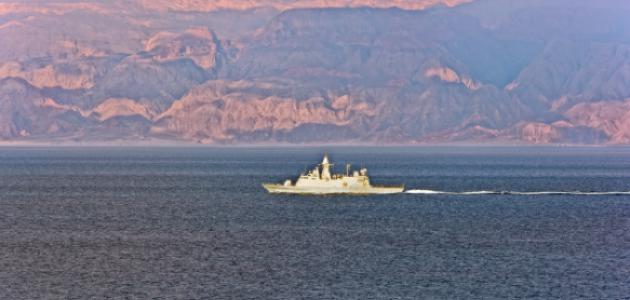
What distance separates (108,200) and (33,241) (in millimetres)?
69725

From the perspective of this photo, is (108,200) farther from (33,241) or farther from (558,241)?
(558,241)

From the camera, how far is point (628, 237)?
130750 millimetres

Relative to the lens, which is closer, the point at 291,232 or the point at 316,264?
the point at 316,264

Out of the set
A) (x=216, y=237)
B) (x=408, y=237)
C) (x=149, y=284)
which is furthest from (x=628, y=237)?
(x=149, y=284)

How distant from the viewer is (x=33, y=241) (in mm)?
124312

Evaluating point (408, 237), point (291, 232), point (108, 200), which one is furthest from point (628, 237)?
point (108, 200)

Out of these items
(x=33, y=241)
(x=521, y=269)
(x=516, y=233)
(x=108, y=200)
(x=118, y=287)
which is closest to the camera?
(x=118, y=287)

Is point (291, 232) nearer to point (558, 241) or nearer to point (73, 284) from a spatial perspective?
point (558, 241)

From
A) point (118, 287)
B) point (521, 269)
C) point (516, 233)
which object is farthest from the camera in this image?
point (516, 233)

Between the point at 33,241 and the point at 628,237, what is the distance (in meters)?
68.8

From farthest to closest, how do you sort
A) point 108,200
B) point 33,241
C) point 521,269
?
point 108,200 < point 33,241 < point 521,269

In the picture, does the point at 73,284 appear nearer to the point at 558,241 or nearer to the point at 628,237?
the point at 558,241

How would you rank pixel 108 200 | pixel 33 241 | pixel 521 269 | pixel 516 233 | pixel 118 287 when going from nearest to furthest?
1. pixel 118 287
2. pixel 521 269
3. pixel 33 241
4. pixel 516 233
5. pixel 108 200

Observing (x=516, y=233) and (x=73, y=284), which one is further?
(x=516, y=233)
